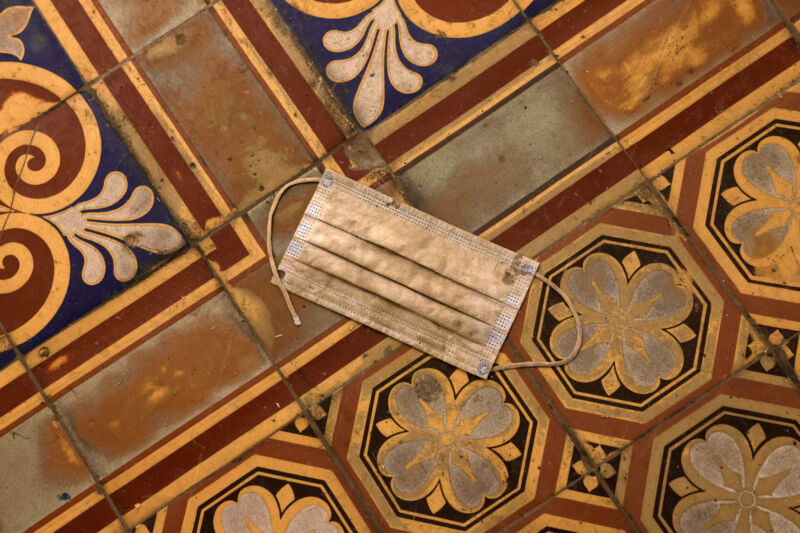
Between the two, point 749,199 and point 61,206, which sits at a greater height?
point 61,206

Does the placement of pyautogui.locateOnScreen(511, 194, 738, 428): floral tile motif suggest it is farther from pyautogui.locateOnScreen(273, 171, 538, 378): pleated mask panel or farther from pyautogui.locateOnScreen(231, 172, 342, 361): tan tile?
pyautogui.locateOnScreen(231, 172, 342, 361): tan tile

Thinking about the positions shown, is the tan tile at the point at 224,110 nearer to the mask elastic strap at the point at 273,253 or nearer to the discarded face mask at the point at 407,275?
the mask elastic strap at the point at 273,253

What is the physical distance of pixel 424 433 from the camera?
1892 millimetres

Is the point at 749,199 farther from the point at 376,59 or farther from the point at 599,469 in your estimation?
the point at 376,59

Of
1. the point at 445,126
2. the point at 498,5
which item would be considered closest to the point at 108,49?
the point at 445,126

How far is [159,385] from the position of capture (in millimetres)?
1913

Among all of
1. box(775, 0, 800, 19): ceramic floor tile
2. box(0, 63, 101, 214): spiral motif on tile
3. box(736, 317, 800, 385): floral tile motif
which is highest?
box(0, 63, 101, 214): spiral motif on tile

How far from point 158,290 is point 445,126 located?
128 centimetres

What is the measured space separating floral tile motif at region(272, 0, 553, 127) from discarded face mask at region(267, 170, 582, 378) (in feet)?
1.26

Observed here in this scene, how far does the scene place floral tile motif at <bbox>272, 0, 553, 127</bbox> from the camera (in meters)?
1.98

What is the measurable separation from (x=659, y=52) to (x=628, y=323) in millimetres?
1067

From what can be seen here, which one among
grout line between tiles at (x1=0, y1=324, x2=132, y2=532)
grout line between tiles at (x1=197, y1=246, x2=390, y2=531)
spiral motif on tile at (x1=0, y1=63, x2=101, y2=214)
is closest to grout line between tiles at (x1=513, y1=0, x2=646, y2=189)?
grout line between tiles at (x1=197, y1=246, x2=390, y2=531)

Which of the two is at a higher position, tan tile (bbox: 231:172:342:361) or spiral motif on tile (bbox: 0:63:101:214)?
spiral motif on tile (bbox: 0:63:101:214)

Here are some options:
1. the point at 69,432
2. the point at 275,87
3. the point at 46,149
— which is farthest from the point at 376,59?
the point at 69,432
